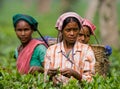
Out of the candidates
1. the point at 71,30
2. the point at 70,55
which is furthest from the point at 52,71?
the point at 71,30

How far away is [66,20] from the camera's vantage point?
6.61 meters

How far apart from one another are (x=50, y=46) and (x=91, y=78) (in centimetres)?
65

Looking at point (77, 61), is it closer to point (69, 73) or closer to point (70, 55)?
point (70, 55)

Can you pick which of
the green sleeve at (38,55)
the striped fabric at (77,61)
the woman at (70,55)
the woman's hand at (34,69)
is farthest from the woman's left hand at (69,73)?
the green sleeve at (38,55)

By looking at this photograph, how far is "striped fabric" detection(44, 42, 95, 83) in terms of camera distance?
667 cm

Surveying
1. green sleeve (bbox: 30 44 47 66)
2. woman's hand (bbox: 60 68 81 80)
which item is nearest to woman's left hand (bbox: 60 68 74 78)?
woman's hand (bbox: 60 68 81 80)

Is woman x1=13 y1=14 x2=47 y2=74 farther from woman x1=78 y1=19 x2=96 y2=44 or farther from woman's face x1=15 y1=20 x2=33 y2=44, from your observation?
woman x1=78 y1=19 x2=96 y2=44

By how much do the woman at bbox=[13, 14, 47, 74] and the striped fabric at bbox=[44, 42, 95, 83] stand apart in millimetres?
462

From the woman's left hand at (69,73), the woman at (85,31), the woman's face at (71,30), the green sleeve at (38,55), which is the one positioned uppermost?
the woman at (85,31)

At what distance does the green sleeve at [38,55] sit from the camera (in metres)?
7.23

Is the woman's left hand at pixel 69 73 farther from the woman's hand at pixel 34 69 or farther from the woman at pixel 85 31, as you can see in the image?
the woman at pixel 85 31

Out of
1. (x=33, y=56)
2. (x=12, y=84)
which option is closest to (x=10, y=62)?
(x=33, y=56)

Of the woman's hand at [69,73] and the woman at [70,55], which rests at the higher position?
the woman at [70,55]

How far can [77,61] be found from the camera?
669 centimetres
